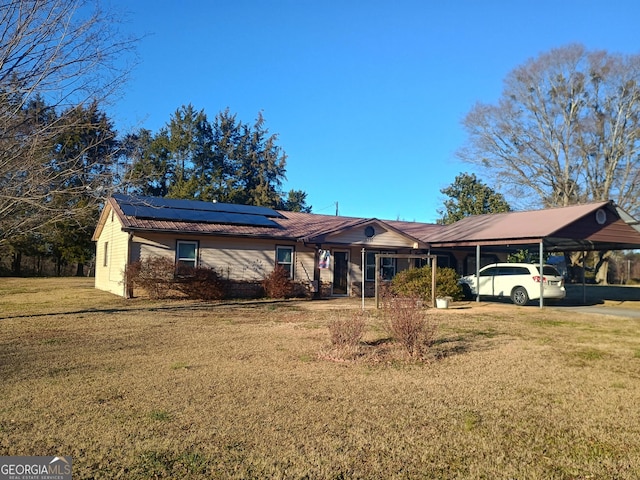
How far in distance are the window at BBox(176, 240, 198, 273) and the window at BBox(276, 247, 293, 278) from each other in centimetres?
362

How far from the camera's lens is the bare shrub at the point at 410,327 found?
27.2 feet

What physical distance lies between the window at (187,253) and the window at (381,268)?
8155 millimetres

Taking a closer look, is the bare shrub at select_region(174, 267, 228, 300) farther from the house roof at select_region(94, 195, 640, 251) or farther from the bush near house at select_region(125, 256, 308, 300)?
the house roof at select_region(94, 195, 640, 251)

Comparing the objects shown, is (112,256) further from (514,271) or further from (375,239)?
(514,271)

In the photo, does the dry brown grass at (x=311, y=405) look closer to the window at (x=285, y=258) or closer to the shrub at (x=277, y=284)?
the shrub at (x=277, y=284)

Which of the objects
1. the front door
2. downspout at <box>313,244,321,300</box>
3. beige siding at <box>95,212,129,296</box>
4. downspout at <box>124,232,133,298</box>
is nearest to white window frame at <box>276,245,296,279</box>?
downspout at <box>313,244,321,300</box>

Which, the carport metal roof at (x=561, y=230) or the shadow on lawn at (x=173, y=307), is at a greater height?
the carport metal roof at (x=561, y=230)

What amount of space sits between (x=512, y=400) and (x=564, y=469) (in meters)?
1.93

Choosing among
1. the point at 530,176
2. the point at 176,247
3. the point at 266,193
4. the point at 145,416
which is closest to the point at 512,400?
the point at 145,416

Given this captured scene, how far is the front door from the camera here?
22.9 m

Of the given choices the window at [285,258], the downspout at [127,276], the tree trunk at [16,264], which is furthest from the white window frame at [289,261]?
the tree trunk at [16,264]

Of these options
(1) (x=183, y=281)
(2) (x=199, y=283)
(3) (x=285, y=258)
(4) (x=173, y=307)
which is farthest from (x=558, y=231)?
(1) (x=183, y=281)

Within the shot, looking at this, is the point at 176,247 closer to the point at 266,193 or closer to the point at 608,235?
the point at 608,235

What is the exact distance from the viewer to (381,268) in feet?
79.4
